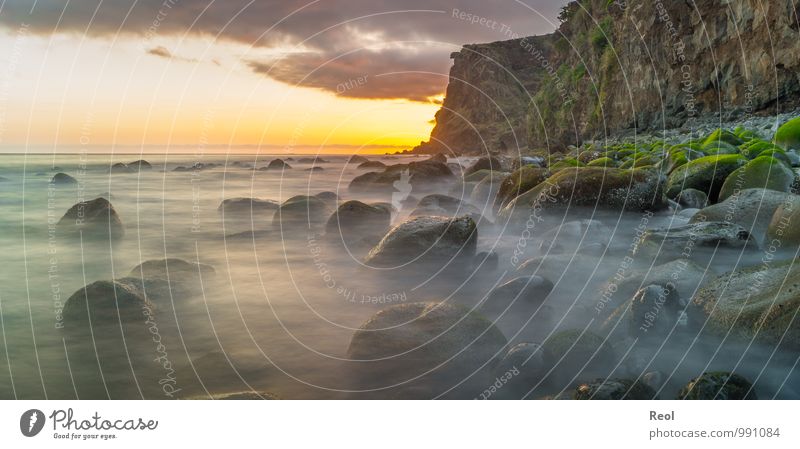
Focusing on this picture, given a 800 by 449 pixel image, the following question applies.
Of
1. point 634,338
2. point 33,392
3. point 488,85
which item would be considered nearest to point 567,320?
point 634,338

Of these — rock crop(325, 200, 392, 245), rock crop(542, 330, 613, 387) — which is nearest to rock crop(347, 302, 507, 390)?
rock crop(542, 330, 613, 387)

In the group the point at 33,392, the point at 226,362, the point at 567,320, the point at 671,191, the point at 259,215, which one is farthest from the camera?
the point at 259,215

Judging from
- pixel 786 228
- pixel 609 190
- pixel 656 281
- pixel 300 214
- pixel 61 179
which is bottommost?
pixel 656 281

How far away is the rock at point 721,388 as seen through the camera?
3.82 metres

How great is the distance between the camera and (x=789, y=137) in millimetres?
16859

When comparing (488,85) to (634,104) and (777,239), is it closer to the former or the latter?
(634,104)

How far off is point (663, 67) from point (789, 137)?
26.9 m

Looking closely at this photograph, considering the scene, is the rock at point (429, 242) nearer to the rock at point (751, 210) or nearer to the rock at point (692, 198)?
the rock at point (751, 210)

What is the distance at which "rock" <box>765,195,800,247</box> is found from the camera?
7.18 m

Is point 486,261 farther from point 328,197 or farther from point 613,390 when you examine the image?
point 328,197

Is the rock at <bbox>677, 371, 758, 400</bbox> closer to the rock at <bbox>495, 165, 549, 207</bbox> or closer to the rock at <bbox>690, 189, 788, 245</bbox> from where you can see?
the rock at <bbox>690, 189, 788, 245</bbox>

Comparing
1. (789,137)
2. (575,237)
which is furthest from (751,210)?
(789,137)

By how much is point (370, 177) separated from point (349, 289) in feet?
56.7

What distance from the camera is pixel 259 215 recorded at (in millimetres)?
15500
